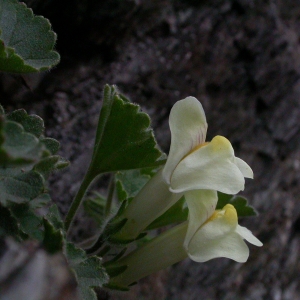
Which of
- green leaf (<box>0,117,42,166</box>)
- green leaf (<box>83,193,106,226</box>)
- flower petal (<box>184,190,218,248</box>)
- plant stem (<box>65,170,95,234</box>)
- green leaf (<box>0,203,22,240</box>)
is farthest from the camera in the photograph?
green leaf (<box>83,193,106,226</box>)

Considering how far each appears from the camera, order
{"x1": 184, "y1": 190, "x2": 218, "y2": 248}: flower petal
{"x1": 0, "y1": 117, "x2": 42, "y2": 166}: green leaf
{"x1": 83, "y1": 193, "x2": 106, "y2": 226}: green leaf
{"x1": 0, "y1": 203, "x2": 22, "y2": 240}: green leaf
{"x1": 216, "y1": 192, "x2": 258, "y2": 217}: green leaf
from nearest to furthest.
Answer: {"x1": 0, "y1": 117, "x2": 42, "y2": 166}: green leaf → {"x1": 0, "y1": 203, "x2": 22, "y2": 240}: green leaf → {"x1": 184, "y1": 190, "x2": 218, "y2": 248}: flower petal → {"x1": 216, "y1": 192, "x2": 258, "y2": 217}: green leaf → {"x1": 83, "y1": 193, "x2": 106, "y2": 226}: green leaf

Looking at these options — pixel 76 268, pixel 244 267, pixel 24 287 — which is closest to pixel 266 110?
pixel 244 267

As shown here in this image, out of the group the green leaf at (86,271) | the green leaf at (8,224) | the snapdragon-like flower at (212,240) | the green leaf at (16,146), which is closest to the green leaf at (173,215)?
the snapdragon-like flower at (212,240)

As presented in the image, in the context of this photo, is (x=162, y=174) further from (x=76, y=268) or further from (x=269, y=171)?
(x=269, y=171)

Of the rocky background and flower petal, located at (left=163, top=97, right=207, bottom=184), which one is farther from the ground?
flower petal, located at (left=163, top=97, right=207, bottom=184)

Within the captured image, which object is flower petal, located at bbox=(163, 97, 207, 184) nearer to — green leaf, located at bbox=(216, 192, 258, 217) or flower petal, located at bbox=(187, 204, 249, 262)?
flower petal, located at bbox=(187, 204, 249, 262)

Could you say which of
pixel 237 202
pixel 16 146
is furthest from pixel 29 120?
pixel 237 202

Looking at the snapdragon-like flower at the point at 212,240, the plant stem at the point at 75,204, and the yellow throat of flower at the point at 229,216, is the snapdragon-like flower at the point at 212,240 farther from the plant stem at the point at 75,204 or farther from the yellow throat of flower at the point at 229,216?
the plant stem at the point at 75,204

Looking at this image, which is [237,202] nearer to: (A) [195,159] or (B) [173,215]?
(B) [173,215]

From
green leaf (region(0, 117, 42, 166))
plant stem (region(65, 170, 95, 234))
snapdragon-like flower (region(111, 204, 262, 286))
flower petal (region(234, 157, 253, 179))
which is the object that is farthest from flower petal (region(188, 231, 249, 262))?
green leaf (region(0, 117, 42, 166))
